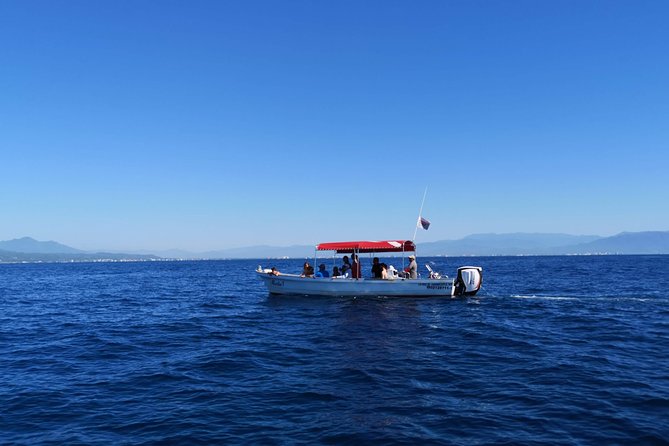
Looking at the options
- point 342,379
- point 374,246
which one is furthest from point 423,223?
point 342,379

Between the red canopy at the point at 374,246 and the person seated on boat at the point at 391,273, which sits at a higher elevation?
the red canopy at the point at 374,246

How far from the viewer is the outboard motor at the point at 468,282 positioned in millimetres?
30375

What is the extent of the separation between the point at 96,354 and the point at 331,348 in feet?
28.0

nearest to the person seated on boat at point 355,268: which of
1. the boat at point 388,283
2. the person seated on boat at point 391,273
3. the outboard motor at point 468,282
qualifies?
the boat at point 388,283

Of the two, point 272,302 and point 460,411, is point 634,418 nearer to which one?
point 460,411

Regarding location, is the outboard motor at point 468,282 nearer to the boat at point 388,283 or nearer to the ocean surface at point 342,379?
the boat at point 388,283

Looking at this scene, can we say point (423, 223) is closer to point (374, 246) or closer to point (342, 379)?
point (374, 246)

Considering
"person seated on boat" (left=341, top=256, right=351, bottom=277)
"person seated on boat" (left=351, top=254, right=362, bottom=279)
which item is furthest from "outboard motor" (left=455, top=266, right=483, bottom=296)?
"person seated on boat" (left=341, top=256, right=351, bottom=277)

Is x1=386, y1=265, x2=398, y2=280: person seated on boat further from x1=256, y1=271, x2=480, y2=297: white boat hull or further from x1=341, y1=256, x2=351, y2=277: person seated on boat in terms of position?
x1=341, y1=256, x2=351, y2=277: person seated on boat

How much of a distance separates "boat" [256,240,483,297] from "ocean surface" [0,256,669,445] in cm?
602

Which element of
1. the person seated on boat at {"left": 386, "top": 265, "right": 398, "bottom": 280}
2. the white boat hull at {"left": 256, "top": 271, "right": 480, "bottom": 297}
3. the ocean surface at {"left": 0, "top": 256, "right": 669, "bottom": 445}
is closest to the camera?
the ocean surface at {"left": 0, "top": 256, "right": 669, "bottom": 445}

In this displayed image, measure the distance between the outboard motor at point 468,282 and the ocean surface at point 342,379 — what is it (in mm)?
6445

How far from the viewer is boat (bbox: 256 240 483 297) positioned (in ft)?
97.9

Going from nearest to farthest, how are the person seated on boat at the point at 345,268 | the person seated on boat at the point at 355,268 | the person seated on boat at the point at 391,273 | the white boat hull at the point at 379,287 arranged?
the white boat hull at the point at 379,287 < the person seated on boat at the point at 391,273 < the person seated on boat at the point at 355,268 < the person seated on boat at the point at 345,268
